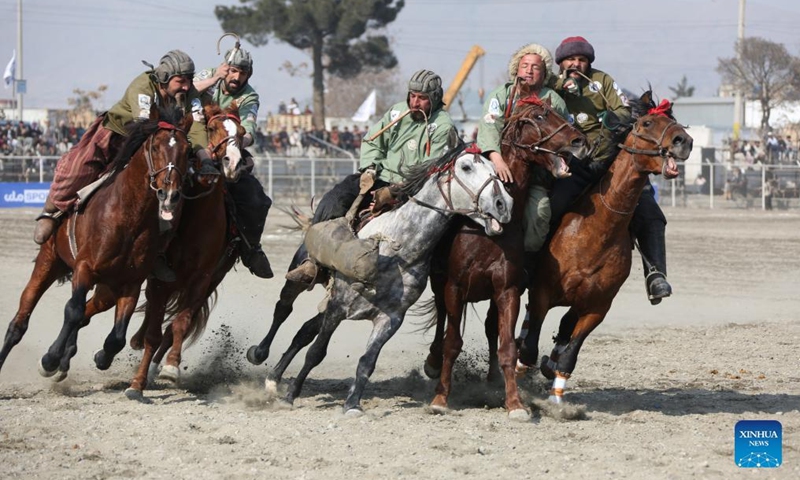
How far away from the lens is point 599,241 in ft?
27.7

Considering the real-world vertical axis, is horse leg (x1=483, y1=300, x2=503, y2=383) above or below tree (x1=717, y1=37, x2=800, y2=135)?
below

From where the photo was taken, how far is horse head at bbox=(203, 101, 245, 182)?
886cm

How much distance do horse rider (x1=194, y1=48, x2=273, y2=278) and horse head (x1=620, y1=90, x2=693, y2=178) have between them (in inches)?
116

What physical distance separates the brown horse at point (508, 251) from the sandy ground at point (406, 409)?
0.53 metres

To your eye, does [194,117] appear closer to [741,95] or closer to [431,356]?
[431,356]

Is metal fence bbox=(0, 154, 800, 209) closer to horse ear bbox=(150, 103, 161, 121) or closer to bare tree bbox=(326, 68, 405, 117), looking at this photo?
horse ear bbox=(150, 103, 161, 121)

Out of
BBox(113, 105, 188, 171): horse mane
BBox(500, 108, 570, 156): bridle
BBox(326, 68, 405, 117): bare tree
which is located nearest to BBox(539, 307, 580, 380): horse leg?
BBox(500, 108, 570, 156): bridle

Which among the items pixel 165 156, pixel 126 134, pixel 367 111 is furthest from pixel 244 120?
pixel 367 111

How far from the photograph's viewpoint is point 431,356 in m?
9.50

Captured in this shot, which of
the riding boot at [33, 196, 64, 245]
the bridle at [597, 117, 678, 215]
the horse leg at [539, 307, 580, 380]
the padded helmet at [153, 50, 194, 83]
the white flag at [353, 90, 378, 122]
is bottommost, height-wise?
the horse leg at [539, 307, 580, 380]

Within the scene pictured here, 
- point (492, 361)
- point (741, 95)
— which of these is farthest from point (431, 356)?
point (741, 95)

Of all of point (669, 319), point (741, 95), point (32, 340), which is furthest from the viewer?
point (741, 95)

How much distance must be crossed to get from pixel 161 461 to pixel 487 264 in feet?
8.82

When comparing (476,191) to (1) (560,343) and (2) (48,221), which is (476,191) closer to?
(1) (560,343)
